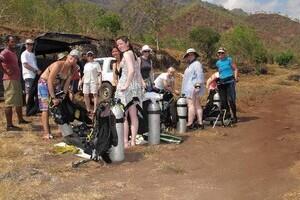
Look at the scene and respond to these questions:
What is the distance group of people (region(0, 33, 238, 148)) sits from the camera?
822 cm

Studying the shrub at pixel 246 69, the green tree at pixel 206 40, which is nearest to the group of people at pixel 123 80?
the shrub at pixel 246 69

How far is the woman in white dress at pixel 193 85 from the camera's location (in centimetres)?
996

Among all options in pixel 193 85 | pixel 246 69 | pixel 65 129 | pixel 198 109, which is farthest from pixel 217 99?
pixel 246 69

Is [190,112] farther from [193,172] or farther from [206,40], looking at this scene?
[206,40]

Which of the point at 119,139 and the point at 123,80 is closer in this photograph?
the point at 119,139

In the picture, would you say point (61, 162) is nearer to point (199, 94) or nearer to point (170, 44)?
point (199, 94)

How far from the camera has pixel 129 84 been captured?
8.05m

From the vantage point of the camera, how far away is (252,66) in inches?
1791

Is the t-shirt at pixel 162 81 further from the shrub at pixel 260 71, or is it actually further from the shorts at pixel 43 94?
the shrub at pixel 260 71

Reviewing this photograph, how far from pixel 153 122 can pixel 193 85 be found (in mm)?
1728

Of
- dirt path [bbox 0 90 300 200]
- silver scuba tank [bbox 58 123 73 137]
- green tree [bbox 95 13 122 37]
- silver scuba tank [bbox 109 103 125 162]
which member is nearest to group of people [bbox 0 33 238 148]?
silver scuba tank [bbox 58 123 73 137]

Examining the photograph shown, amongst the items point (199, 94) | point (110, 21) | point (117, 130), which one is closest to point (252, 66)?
point (110, 21)

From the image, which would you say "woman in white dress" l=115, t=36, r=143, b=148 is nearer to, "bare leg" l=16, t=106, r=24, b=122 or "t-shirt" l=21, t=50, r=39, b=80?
"bare leg" l=16, t=106, r=24, b=122

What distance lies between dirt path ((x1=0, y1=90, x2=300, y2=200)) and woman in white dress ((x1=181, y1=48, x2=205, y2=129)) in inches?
18.7
